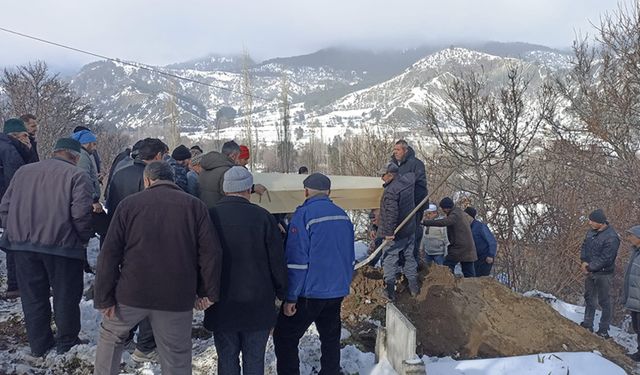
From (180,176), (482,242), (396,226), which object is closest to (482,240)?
(482,242)

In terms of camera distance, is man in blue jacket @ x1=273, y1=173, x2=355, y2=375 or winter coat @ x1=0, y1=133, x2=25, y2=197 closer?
man in blue jacket @ x1=273, y1=173, x2=355, y2=375

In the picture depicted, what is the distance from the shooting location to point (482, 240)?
28.6 ft

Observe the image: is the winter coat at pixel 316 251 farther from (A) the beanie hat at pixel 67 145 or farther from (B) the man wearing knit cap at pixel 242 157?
(A) the beanie hat at pixel 67 145

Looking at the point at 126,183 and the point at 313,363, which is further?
the point at 313,363

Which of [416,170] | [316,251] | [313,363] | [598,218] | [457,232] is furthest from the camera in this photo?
[457,232]

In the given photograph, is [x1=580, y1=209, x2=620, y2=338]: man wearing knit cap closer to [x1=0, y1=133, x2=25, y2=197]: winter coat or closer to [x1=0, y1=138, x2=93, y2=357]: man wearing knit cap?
[x1=0, y1=138, x2=93, y2=357]: man wearing knit cap

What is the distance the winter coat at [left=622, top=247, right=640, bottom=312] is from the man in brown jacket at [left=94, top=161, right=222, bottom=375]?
5.77 m

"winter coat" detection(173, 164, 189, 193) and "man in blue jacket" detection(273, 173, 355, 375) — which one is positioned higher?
"winter coat" detection(173, 164, 189, 193)

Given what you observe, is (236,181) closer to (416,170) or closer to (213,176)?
(213,176)

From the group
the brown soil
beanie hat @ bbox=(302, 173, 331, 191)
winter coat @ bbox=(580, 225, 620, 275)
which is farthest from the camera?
winter coat @ bbox=(580, 225, 620, 275)

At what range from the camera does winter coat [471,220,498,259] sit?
8656 mm

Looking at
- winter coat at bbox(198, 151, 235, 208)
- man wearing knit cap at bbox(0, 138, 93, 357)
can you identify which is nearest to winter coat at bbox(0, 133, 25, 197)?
man wearing knit cap at bbox(0, 138, 93, 357)

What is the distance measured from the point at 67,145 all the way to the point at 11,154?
149 cm

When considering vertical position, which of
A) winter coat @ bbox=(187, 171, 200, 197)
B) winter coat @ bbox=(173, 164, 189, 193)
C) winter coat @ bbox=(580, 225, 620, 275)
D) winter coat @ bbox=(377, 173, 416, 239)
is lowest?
winter coat @ bbox=(580, 225, 620, 275)
